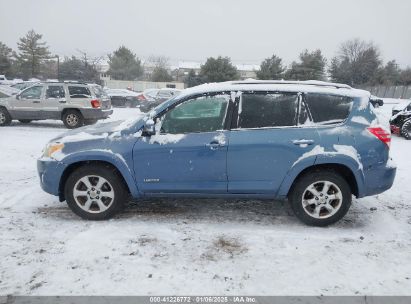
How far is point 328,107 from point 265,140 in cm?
90

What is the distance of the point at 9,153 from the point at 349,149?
7.46 metres

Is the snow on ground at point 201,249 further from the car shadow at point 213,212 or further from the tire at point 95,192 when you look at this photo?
the tire at point 95,192

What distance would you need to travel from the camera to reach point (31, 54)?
207 feet

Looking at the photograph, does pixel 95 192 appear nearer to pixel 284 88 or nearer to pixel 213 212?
pixel 213 212

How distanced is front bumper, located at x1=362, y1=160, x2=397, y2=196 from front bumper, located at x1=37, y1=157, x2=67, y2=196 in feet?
12.1

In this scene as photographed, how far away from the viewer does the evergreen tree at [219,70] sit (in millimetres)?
42750

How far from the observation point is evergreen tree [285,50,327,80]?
45656 millimetres

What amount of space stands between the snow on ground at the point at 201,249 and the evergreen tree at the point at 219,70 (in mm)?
38165

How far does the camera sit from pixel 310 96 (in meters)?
4.57

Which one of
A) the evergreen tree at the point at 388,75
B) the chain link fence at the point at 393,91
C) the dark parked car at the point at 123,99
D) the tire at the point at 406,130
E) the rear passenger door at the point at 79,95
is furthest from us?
the evergreen tree at the point at 388,75

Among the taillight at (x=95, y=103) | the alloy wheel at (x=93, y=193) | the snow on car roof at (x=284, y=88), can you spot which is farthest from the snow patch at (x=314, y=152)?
the taillight at (x=95, y=103)

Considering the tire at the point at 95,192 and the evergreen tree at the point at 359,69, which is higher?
the evergreen tree at the point at 359,69

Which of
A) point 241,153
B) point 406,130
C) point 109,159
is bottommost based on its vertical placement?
point 109,159

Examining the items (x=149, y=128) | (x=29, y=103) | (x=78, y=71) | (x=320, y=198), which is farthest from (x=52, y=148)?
(x=78, y=71)
